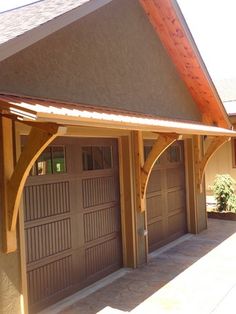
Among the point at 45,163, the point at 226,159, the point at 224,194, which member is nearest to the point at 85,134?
the point at 45,163

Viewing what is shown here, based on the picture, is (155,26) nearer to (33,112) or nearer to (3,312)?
(33,112)

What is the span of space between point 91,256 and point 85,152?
5.59 ft

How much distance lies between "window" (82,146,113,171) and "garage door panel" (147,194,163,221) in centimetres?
179

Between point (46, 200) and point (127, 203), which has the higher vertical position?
point (46, 200)

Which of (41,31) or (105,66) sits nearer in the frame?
(41,31)

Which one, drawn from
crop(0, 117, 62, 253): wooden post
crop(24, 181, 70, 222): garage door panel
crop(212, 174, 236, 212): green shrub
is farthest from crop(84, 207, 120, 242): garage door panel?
crop(212, 174, 236, 212): green shrub

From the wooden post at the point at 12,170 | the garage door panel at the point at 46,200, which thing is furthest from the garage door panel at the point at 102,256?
the wooden post at the point at 12,170

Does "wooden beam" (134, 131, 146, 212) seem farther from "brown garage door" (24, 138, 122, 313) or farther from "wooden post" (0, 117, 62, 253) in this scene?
"wooden post" (0, 117, 62, 253)

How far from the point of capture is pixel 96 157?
739 centimetres

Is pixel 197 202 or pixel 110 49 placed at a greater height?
pixel 110 49

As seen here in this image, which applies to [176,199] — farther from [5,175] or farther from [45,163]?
[5,175]

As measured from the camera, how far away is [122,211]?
7988mm

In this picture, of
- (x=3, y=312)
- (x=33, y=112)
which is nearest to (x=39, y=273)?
(x=3, y=312)

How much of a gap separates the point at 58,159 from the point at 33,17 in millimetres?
2028
